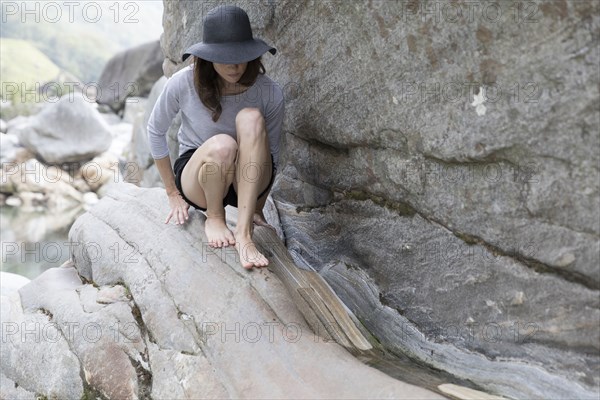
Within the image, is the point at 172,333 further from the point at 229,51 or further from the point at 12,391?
the point at 229,51

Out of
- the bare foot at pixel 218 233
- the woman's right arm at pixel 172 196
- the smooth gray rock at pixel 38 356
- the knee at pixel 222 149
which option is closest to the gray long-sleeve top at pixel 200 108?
the woman's right arm at pixel 172 196

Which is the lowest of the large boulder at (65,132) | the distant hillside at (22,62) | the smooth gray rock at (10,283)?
the distant hillside at (22,62)

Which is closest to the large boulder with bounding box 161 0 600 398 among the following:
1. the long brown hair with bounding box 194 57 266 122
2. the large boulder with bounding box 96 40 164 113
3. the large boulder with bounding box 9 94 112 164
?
the long brown hair with bounding box 194 57 266 122

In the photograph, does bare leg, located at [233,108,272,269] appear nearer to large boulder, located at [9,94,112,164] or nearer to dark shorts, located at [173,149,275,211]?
dark shorts, located at [173,149,275,211]

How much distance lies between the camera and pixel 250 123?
3.31m

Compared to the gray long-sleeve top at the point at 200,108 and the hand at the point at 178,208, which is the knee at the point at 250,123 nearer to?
the gray long-sleeve top at the point at 200,108

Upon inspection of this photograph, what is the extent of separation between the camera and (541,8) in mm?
2443

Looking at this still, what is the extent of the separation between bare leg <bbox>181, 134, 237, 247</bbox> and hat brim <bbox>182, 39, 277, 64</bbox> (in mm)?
424

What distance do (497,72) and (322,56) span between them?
123 centimetres

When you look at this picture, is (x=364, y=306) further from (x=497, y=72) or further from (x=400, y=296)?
(x=497, y=72)

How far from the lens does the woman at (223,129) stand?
10.6 feet

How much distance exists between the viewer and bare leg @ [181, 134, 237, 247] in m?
3.25

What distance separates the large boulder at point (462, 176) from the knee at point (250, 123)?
0.50 metres

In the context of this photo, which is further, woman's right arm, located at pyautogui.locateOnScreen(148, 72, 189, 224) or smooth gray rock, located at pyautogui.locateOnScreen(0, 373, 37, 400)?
woman's right arm, located at pyautogui.locateOnScreen(148, 72, 189, 224)
